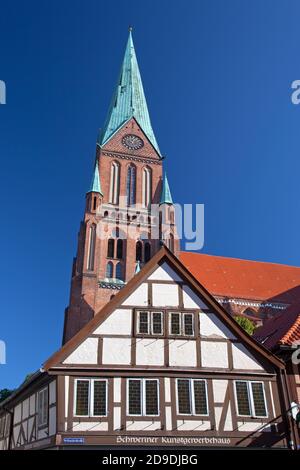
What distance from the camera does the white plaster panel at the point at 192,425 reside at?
15227 millimetres

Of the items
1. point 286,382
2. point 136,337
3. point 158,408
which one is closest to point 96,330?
point 136,337

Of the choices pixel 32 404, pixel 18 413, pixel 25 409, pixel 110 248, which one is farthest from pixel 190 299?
pixel 110 248

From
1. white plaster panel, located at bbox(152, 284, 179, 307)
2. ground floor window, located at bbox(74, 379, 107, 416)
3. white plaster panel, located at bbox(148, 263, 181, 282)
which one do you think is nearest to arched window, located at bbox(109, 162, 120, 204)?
white plaster panel, located at bbox(148, 263, 181, 282)

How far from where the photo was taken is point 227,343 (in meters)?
16.8

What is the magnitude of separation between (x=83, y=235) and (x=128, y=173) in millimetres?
12801

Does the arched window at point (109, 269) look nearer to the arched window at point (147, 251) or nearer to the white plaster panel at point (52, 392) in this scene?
the arched window at point (147, 251)

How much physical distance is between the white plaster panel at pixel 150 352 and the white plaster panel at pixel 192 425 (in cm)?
198

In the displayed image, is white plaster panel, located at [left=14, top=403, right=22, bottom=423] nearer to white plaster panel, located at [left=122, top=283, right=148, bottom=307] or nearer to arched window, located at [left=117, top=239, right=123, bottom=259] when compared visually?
white plaster panel, located at [left=122, top=283, right=148, bottom=307]

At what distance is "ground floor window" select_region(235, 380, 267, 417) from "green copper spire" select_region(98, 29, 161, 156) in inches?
1742

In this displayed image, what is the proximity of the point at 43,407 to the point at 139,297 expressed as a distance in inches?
198

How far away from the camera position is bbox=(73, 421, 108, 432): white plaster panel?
1477 cm

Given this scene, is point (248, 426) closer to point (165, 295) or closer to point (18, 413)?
point (165, 295)
